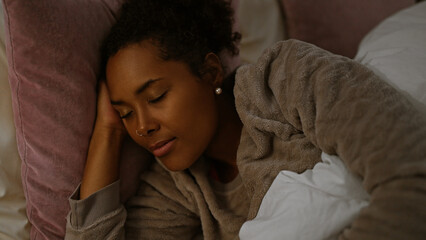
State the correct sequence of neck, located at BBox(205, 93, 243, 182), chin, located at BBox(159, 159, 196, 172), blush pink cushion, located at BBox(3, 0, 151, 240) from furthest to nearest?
neck, located at BBox(205, 93, 243, 182) < chin, located at BBox(159, 159, 196, 172) < blush pink cushion, located at BBox(3, 0, 151, 240)

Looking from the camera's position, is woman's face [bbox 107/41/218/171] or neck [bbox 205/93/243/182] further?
neck [bbox 205/93/243/182]

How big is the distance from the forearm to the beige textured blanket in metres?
0.34

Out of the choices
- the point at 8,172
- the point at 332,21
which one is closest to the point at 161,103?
the point at 8,172

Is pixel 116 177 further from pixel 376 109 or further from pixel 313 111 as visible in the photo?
pixel 376 109

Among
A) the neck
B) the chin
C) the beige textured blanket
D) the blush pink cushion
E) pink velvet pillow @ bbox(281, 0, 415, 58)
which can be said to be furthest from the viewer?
pink velvet pillow @ bbox(281, 0, 415, 58)

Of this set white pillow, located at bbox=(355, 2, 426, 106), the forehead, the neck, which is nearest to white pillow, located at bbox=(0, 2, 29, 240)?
the forehead

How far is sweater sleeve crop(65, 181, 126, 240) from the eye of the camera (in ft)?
3.23

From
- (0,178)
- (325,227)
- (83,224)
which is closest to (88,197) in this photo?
(83,224)

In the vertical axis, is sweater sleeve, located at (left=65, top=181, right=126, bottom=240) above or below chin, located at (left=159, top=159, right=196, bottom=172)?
below

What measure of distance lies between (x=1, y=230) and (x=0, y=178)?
0.41ft

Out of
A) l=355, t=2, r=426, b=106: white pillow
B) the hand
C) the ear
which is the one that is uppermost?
l=355, t=2, r=426, b=106: white pillow

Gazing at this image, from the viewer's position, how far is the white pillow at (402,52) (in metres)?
0.93

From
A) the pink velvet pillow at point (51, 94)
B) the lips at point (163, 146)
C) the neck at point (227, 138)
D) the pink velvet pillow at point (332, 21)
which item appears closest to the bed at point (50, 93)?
the pink velvet pillow at point (51, 94)

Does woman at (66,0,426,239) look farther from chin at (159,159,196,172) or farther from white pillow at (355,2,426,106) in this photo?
white pillow at (355,2,426,106)
